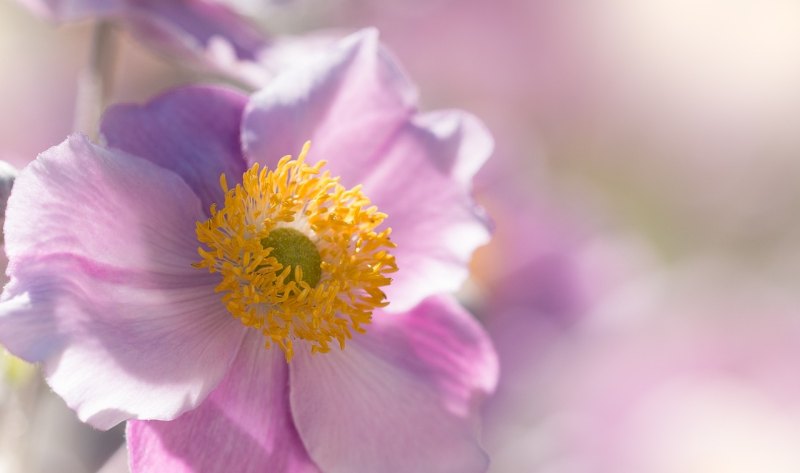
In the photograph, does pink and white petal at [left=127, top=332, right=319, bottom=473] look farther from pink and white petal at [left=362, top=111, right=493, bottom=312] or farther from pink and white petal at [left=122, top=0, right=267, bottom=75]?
pink and white petal at [left=122, top=0, right=267, bottom=75]

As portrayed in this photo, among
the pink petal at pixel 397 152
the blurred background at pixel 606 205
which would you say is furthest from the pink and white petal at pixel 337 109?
the blurred background at pixel 606 205

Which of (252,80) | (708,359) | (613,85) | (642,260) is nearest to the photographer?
(252,80)

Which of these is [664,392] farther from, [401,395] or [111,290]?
[111,290]

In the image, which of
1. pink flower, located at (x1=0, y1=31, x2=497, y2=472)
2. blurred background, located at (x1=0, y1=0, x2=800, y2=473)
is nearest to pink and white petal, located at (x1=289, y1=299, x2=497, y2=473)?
pink flower, located at (x1=0, y1=31, x2=497, y2=472)

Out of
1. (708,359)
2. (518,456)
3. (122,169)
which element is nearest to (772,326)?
(708,359)

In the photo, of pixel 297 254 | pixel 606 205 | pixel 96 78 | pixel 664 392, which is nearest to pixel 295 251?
pixel 297 254

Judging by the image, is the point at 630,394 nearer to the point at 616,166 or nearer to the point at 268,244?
the point at 268,244

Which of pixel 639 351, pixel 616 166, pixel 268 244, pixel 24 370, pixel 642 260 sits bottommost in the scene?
pixel 24 370
